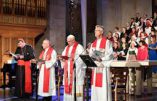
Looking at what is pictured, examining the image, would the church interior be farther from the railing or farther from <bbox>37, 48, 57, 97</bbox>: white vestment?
<bbox>37, 48, 57, 97</bbox>: white vestment

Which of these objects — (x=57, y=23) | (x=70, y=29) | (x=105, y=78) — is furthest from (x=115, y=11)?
(x=105, y=78)

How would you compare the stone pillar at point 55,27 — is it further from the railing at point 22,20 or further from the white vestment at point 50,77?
the white vestment at point 50,77

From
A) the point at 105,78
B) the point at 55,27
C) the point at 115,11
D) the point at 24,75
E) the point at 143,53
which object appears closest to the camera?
the point at 105,78

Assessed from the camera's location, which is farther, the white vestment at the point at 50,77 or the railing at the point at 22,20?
the railing at the point at 22,20

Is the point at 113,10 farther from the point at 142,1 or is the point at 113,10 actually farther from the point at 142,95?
the point at 142,95

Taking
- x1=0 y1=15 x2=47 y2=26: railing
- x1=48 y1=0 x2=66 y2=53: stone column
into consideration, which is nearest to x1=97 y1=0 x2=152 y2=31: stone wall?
x1=48 y1=0 x2=66 y2=53: stone column

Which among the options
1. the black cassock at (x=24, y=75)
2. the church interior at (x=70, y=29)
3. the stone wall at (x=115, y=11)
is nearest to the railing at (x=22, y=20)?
the church interior at (x=70, y=29)

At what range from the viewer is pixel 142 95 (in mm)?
11781

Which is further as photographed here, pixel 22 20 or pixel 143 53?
pixel 22 20

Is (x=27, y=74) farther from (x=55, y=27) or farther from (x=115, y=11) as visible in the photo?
(x=115, y=11)

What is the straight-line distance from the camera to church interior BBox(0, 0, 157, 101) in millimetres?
11547

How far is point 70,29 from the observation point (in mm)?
19297

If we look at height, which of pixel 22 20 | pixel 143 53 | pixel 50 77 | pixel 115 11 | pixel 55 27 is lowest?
pixel 50 77

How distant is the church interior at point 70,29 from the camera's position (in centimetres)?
1155
